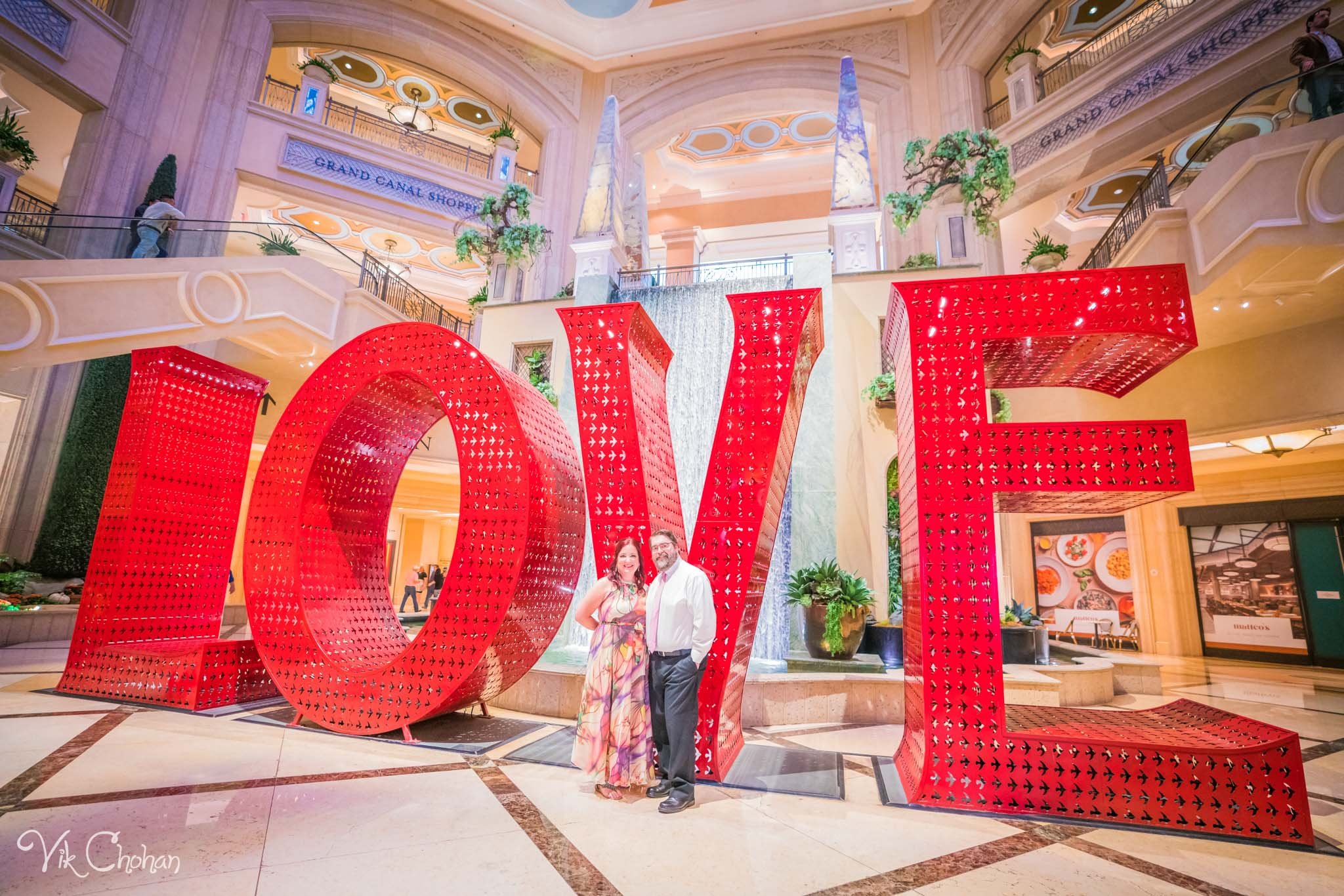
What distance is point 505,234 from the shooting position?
1183 cm

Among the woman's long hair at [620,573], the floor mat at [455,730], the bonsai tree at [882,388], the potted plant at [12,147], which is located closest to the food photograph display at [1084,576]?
the bonsai tree at [882,388]

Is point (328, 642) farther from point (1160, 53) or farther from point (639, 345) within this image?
point (1160, 53)

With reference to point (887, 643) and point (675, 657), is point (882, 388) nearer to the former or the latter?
point (887, 643)

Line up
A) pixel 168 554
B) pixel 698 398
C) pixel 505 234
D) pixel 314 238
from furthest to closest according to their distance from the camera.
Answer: pixel 314 238 → pixel 505 234 → pixel 698 398 → pixel 168 554

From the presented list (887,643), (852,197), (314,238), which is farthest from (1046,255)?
(314,238)

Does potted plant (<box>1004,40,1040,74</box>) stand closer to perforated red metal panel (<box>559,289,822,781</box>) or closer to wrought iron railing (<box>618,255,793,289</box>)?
wrought iron railing (<box>618,255,793,289</box>)

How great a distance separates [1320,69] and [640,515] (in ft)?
25.3

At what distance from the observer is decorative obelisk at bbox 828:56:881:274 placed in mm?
9594

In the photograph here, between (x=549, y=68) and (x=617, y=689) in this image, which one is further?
(x=549, y=68)

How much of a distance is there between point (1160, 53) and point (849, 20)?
753 cm

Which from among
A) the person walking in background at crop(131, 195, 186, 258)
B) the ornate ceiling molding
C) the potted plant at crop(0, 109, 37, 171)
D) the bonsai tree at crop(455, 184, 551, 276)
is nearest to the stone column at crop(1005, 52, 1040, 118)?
the bonsai tree at crop(455, 184, 551, 276)

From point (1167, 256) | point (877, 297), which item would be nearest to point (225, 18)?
point (877, 297)

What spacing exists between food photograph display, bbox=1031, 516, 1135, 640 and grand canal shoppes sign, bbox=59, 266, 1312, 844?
10.6 m

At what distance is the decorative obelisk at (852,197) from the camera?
9.59m
